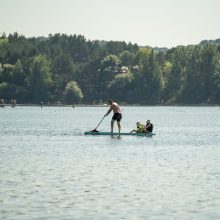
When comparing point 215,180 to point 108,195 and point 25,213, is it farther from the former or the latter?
point 25,213

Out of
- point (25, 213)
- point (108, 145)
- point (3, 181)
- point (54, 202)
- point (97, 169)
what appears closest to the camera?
point (25, 213)

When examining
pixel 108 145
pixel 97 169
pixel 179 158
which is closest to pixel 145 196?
pixel 97 169

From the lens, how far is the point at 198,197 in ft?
88.9

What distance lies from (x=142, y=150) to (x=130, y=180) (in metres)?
16.4

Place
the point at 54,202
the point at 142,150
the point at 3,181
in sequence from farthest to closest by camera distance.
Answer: the point at 142,150 < the point at 3,181 < the point at 54,202

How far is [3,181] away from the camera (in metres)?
30.6

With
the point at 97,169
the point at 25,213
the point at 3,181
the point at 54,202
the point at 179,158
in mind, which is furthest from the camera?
the point at 179,158

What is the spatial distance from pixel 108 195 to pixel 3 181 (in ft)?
16.1

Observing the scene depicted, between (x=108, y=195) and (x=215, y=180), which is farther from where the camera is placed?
(x=215, y=180)

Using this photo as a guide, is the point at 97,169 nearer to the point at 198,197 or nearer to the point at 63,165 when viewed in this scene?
the point at 63,165

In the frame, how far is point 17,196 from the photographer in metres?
26.9

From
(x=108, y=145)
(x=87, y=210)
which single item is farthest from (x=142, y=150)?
(x=87, y=210)

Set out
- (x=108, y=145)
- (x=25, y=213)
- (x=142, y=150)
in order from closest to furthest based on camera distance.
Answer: (x=25, y=213)
(x=142, y=150)
(x=108, y=145)

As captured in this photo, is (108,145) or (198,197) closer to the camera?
(198,197)
